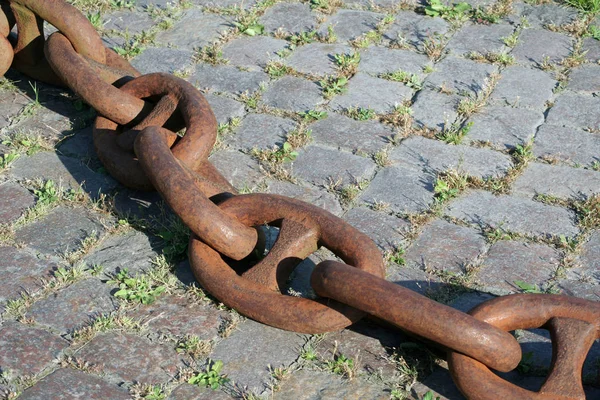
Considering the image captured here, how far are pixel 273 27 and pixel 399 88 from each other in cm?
102

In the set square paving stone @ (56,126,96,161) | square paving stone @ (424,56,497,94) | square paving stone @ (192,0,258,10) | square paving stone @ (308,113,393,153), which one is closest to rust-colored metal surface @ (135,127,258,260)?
square paving stone @ (56,126,96,161)

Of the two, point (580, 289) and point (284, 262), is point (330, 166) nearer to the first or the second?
point (284, 262)

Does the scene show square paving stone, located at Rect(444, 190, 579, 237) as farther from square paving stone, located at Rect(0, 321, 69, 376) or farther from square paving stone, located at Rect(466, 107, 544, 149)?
square paving stone, located at Rect(0, 321, 69, 376)

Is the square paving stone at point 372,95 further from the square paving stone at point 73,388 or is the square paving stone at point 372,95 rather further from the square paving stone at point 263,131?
the square paving stone at point 73,388

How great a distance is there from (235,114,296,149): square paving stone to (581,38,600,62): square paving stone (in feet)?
5.68

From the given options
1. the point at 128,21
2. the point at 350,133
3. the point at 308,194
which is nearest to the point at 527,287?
the point at 308,194

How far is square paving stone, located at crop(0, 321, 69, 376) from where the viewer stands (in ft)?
10.4

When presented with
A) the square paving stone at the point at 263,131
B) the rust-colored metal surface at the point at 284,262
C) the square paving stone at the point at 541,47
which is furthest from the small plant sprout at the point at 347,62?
the rust-colored metal surface at the point at 284,262

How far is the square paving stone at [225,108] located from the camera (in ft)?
15.3

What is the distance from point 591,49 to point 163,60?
7.76 ft

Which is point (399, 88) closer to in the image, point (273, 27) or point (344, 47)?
point (344, 47)

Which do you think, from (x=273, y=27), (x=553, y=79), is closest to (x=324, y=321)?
(x=553, y=79)

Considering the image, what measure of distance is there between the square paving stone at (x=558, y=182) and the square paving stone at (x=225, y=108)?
56.3 inches

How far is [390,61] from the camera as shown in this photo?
5129 mm
